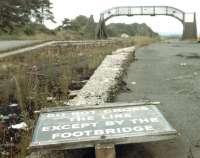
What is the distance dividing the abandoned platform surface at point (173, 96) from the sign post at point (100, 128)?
263mm

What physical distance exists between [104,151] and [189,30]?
27093mm

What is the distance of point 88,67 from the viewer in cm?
986

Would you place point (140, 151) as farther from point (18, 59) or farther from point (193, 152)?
point (18, 59)

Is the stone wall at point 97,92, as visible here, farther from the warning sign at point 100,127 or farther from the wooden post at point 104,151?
the wooden post at point 104,151

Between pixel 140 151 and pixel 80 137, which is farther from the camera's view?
pixel 140 151

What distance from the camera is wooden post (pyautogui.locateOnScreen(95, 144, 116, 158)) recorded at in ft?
10.2

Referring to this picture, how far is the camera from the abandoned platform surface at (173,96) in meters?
3.58

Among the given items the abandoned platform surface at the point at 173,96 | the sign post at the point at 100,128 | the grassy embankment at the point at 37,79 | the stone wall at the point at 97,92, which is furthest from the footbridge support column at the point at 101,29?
the sign post at the point at 100,128

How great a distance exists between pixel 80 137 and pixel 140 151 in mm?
640

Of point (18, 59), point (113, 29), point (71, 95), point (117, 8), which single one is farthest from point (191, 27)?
point (71, 95)

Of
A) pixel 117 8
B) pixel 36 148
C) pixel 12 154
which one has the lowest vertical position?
pixel 12 154

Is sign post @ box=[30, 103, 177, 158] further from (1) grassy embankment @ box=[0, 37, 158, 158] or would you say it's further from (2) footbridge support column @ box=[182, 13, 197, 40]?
(2) footbridge support column @ box=[182, 13, 197, 40]

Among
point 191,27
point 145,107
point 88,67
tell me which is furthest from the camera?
point 191,27

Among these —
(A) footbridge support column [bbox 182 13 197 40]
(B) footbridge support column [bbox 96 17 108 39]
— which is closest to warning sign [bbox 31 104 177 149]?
(B) footbridge support column [bbox 96 17 108 39]
